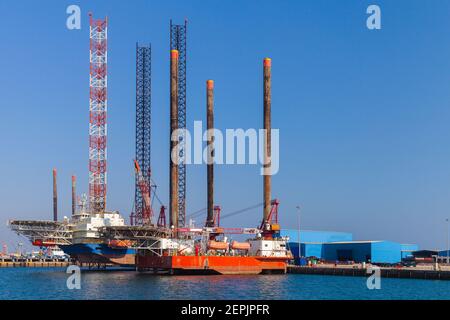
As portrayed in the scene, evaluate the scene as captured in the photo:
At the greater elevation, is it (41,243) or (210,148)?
(210,148)

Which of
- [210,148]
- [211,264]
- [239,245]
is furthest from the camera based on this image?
[210,148]

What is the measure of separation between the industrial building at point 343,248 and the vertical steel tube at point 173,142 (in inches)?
2051

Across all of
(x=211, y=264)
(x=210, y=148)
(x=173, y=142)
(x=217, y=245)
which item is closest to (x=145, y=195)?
(x=210, y=148)

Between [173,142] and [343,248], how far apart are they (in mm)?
59569

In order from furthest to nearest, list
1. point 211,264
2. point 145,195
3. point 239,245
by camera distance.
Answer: point 145,195 → point 239,245 → point 211,264

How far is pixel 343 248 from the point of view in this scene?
16188 centimetres

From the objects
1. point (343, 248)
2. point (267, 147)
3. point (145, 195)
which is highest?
point (267, 147)

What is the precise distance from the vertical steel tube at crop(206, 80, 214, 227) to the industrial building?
39.3m

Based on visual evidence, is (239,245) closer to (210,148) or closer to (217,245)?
(217,245)

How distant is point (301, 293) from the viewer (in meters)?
76.3

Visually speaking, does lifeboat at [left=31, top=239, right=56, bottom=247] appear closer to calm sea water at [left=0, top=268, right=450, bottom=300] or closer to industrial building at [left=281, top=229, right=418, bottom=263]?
calm sea water at [left=0, top=268, right=450, bottom=300]
